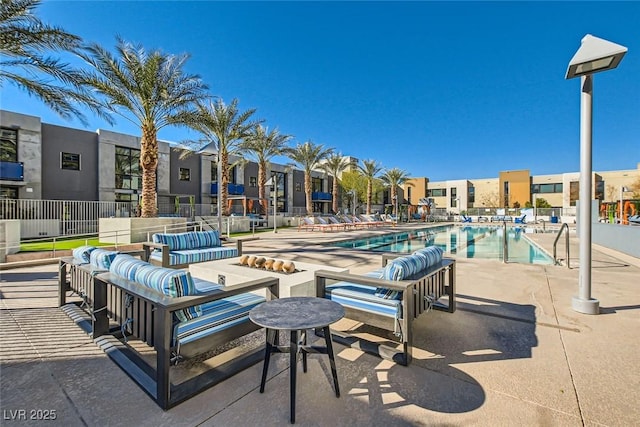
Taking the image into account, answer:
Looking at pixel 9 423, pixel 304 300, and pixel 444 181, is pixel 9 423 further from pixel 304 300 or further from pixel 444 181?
pixel 444 181

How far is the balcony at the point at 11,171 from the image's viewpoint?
15.3 metres

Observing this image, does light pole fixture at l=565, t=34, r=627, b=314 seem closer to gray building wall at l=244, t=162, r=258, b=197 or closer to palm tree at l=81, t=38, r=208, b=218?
palm tree at l=81, t=38, r=208, b=218

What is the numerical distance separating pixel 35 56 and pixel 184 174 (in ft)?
58.7

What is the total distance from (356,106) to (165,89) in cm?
2235

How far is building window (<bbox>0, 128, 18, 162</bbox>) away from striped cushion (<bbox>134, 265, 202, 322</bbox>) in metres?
20.4

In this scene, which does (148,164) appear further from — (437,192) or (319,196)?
(437,192)

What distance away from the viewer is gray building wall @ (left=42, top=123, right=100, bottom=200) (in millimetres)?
17734

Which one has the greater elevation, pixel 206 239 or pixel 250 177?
pixel 250 177

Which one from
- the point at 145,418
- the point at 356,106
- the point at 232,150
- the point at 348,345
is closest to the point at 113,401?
the point at 145,418

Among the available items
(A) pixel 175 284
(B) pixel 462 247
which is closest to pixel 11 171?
(A) pixel 175 284

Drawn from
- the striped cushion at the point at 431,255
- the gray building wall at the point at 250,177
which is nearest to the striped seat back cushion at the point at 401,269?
the striped cushion at the point at 431,255

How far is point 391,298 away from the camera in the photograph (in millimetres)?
3125

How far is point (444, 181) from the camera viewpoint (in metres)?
55.0

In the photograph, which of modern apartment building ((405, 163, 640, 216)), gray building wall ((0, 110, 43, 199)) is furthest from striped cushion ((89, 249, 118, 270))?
modern apartment building ((405, 163, 640, 216))
